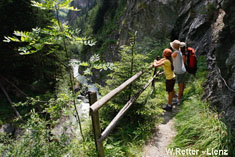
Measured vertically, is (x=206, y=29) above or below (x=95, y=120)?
above

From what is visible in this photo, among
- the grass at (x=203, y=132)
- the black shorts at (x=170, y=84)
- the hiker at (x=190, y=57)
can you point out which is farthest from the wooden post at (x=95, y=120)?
the hiker at (x=190, y=57)

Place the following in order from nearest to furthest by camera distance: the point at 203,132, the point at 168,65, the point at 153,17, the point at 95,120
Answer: the point at 95,120
the point at 203,132
the point at 168,65
the point at 153,17

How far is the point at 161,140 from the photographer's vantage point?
347 centimetres

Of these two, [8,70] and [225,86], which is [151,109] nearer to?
[225,86]

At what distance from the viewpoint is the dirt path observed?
3.12 meters

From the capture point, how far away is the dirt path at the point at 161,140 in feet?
10.2

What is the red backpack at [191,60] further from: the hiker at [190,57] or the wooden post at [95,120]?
the wooden post at [95,120]

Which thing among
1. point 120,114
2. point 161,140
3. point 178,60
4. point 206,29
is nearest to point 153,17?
point 206,29

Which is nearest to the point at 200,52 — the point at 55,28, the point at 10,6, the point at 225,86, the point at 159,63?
the point at 159,63

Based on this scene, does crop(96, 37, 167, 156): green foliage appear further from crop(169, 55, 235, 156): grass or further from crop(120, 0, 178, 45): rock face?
crop(120, 0, 178, 45): rock face

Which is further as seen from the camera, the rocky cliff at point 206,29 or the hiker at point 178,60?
the hiker at point 178,60

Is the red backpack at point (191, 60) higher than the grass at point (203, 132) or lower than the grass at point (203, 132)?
higher

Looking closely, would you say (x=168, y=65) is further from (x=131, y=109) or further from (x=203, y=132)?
(x=203, y=132)

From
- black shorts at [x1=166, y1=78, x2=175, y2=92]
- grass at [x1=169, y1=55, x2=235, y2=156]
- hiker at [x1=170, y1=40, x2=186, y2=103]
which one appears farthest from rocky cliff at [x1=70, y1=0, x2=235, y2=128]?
black shorts at [x1=166, y1=78, x2=175, y2=92]
